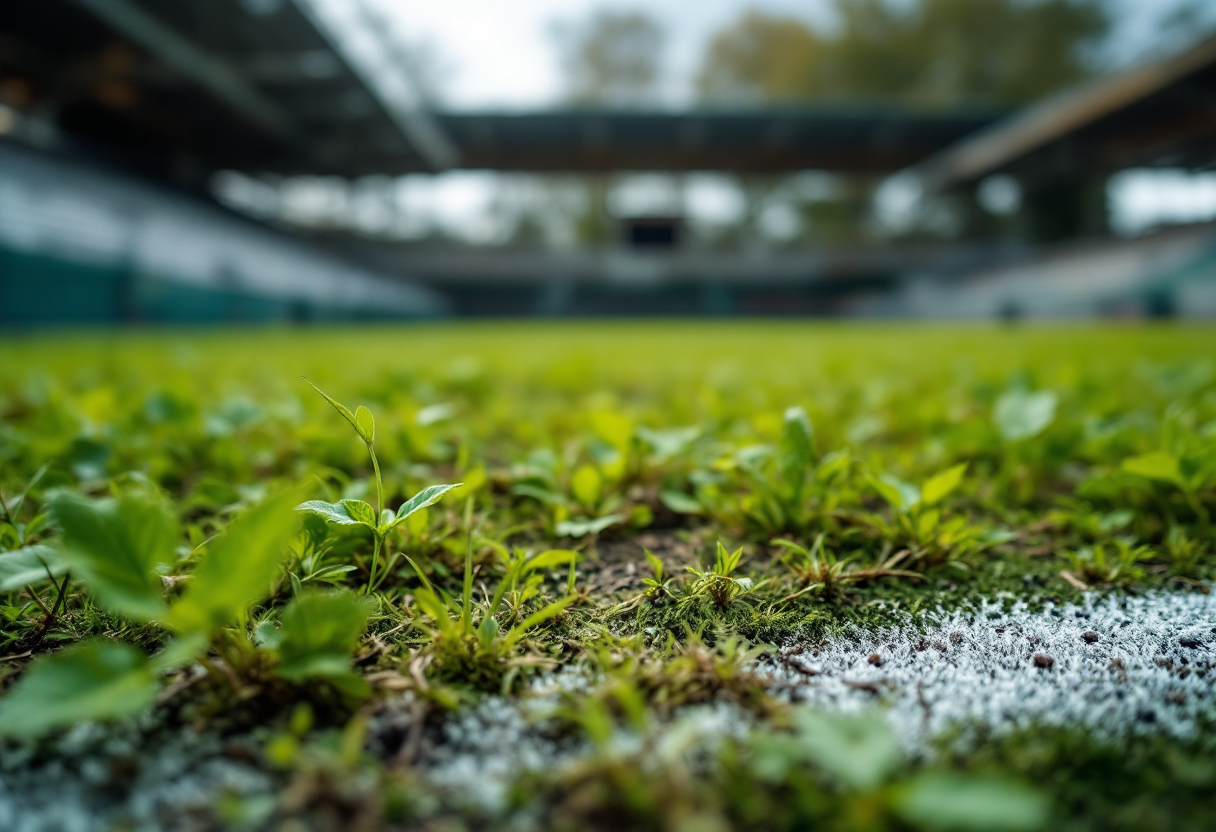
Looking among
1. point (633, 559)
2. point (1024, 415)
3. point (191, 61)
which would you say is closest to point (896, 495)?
point (633, 559)

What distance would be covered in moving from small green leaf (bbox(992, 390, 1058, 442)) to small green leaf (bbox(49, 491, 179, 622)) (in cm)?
95

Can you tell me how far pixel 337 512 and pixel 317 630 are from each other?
153mm

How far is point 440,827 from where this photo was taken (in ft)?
1.04

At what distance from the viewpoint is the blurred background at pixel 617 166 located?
9844 millimetres

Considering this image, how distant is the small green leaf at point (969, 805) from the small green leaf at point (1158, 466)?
0.55 m

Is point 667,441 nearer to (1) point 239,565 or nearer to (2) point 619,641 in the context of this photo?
(2) point 619,641

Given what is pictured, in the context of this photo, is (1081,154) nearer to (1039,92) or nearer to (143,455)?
(1039,92)

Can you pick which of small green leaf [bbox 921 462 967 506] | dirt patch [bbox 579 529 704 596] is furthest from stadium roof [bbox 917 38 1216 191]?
dirt patch [bbox 579 529 704 596]

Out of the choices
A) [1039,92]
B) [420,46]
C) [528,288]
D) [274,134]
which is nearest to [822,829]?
[274,134]

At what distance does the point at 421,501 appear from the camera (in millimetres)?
533

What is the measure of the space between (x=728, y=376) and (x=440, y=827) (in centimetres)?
210

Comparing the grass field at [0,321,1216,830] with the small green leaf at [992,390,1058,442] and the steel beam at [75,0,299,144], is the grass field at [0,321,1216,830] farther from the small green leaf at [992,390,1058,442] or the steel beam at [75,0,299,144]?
the steel beam at [75,0,299,144]

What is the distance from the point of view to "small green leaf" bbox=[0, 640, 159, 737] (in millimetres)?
323

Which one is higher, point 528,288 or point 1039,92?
point 1039,92
